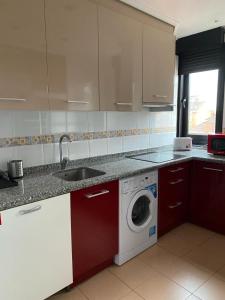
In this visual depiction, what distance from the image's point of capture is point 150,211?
2.06m

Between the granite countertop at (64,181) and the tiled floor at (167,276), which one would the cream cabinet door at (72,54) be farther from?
the tiled floor at (167,276)

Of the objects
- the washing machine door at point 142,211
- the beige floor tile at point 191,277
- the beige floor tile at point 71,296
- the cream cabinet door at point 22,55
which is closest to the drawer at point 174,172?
the washing machine door at point 142,211

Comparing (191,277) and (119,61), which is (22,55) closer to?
(119,61)

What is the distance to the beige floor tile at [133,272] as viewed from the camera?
5.63 feet

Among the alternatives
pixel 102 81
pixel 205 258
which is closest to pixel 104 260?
pixel 205 258

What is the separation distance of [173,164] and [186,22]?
1.48 metres

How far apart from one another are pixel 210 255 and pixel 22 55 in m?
2.19

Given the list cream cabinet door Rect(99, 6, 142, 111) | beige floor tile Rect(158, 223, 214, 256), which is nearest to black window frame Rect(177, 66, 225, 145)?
beige floor tile Rect(158, 223, 214, 256)

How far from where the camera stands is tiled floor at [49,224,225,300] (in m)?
1.59

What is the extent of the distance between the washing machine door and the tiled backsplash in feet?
1.95

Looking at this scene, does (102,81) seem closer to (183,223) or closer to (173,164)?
(173,164)

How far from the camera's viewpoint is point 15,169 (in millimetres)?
1605

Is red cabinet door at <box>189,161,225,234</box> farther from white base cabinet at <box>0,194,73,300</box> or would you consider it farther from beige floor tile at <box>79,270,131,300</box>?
white base cabinet at <box>0,194,73,300</box>

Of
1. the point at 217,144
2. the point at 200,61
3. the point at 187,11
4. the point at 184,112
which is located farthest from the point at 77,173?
the point at 200,61
